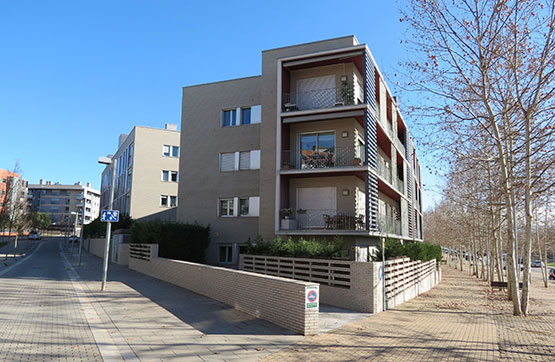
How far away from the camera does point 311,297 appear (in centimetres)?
846

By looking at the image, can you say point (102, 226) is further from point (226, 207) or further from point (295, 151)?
point (295, 151)

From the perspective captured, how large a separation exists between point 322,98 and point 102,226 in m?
29.4

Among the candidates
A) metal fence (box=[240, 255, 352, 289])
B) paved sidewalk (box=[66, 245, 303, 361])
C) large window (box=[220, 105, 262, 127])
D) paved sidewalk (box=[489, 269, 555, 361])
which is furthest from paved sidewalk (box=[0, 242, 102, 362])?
large window (box=[220, 105, 262, 127])

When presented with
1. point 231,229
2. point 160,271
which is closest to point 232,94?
point 231,229

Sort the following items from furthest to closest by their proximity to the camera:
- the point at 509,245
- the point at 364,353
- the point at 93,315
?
the point at 509,245
the point at 93,315
the point at 364,353

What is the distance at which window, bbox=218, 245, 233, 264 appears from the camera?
2505cm

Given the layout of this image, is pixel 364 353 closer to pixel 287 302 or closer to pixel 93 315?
pixel 287 302

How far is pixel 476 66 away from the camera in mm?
12859

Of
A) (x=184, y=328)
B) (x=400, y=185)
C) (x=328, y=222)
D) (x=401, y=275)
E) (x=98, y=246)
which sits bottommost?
(x=184, y=328)

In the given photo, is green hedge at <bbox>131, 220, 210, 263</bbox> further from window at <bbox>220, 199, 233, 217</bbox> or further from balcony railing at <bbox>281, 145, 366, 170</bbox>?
balcony railing at <bbox>281, 145, 366, 170</bbox>

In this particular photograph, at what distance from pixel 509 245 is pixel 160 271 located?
47.0ft

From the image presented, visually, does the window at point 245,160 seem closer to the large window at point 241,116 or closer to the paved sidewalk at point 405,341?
the large window at point 241,116

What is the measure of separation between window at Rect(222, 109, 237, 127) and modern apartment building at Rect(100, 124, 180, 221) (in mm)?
13517

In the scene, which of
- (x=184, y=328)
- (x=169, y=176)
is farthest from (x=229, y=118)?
(x=184, y=328)
